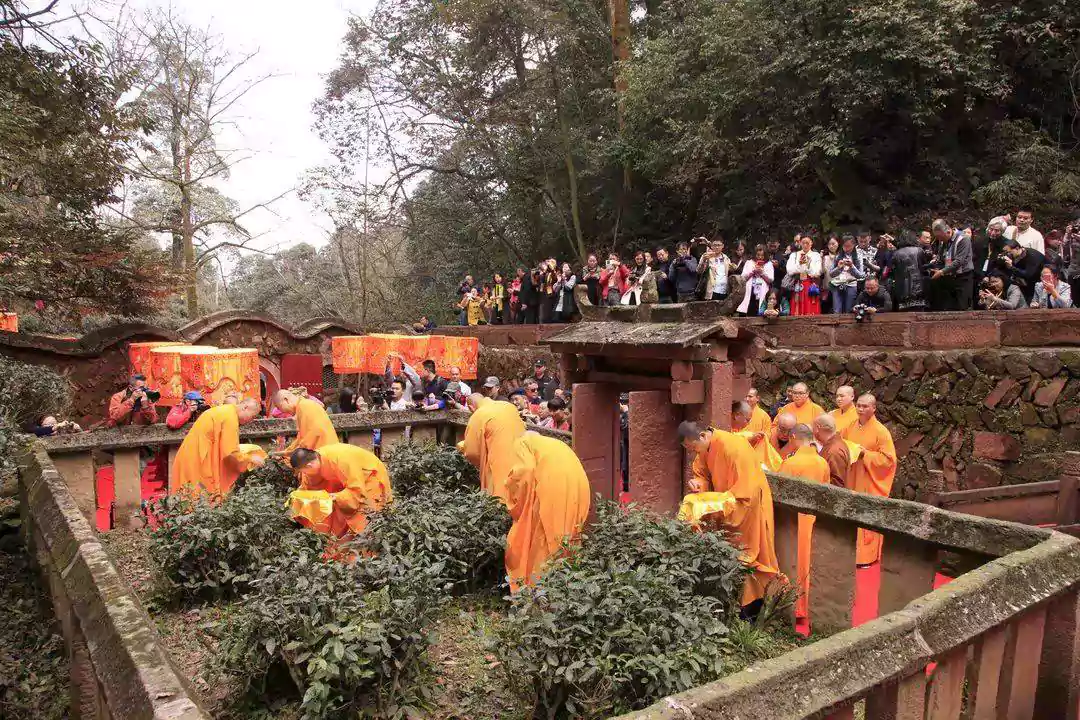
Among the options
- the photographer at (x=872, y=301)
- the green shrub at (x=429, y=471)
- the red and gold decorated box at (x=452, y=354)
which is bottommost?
the green shrub at (x=429, y=471)

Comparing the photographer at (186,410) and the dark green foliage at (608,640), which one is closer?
the dark green foliage at (608,640)

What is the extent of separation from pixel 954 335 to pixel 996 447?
1646 millimetres

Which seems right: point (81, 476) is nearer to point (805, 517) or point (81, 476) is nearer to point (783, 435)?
point (805, 517)

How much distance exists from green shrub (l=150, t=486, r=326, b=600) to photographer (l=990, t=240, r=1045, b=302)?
963cm

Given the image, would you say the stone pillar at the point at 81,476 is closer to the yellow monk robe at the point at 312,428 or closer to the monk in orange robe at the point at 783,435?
the yellow monk robe at the point at 312,428

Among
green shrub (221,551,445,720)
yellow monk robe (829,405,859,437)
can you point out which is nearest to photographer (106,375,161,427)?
green shrub (221,551,445,720)

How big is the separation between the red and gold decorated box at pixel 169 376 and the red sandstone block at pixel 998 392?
10339 millimetres

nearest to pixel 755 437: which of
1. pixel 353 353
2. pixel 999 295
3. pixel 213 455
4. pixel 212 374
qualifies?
pixel 213 455

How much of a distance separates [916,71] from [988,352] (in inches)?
312

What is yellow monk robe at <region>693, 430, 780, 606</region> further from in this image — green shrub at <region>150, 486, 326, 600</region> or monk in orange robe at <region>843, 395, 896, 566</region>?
green shrub at <region>150, 486, 326, 600</region>

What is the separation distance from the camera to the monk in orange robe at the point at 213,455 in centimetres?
711

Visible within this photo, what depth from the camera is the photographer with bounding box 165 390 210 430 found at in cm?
783

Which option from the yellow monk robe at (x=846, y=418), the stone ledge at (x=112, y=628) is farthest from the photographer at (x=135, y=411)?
the yellow monk robe at (x=846, y=418)

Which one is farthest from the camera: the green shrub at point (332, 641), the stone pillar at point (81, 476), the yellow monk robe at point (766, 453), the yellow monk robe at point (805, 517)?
the stone pillar at point (81, 476)
